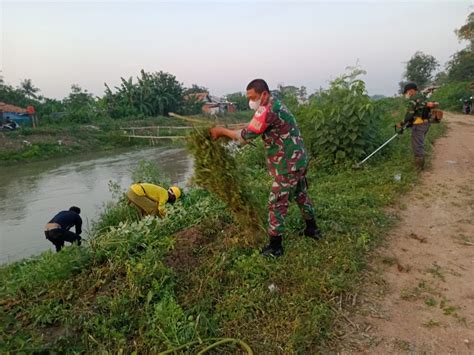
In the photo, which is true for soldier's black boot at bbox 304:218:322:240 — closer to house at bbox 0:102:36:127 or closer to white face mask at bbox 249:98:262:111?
white face mask at bbox 249:98:262:111

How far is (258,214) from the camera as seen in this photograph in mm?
3369

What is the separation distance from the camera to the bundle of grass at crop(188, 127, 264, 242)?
3.06 metres

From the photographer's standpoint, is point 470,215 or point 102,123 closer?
point 470,215

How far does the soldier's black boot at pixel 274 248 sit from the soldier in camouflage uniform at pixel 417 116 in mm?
4601

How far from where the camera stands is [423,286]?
284 centimetres

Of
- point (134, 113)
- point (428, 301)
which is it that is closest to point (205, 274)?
point (428, 301)

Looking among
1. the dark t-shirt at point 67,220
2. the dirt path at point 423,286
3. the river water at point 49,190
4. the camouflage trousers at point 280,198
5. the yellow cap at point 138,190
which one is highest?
the camouflage trousers at point 280,198

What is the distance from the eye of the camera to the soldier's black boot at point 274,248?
3178mm

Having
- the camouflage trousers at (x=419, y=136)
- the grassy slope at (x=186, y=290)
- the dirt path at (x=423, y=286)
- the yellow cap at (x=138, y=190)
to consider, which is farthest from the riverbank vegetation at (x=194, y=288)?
the camouflage trousers at (x=419, y=136)

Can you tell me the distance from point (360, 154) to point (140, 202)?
15.5ft

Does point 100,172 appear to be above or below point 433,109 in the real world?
below

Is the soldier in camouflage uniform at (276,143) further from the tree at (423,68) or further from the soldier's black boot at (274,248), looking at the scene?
the tree at (423,68)

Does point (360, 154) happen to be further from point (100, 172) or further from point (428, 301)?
point (100, 172)

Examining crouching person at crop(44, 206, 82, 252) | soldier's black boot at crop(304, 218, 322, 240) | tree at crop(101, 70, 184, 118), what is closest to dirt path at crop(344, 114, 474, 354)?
soldier's black boot at crop(304, 218, 322, 240)
